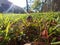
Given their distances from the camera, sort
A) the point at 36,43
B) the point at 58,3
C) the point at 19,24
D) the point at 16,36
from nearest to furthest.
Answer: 1. the point at 36,43
2. the point at 16,36
3. the point at 19,24
4. the point at 58,3

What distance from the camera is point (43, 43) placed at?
1.52 m

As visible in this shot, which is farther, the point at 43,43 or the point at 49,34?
the point at 49,34

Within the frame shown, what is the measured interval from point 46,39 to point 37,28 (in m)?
0.19

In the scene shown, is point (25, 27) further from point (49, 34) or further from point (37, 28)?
point (49, 34)

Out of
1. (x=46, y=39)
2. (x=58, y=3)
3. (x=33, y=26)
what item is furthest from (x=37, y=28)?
(x=58, y=3)

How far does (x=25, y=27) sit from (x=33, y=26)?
74 millimetres

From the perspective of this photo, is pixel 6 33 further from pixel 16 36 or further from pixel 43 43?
pixel 43 43

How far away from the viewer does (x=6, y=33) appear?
5.32 feet

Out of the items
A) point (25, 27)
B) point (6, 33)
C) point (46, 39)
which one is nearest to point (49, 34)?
point (46, 39)

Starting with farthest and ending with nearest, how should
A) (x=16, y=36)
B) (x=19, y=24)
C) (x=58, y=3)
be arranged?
1. (x=58, y=3)
2. (x=19, y=24)
3. (x=16, y=36)

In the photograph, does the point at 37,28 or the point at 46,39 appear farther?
the point at 37,28

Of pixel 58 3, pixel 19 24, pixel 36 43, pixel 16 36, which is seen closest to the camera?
pixel 36 43

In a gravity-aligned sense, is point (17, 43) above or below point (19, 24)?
below

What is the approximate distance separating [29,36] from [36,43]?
0.16 metres
